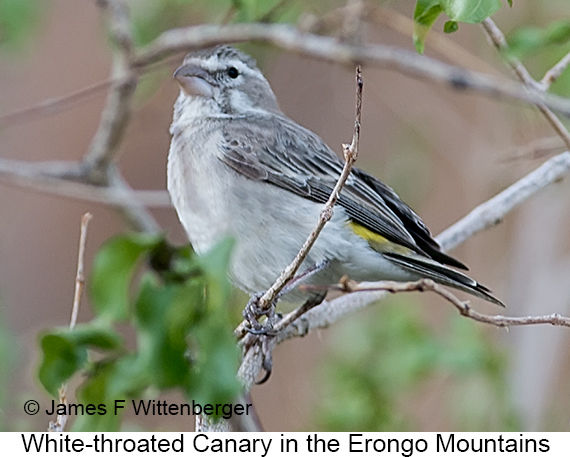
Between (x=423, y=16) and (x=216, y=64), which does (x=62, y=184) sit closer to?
(x=216, y=64)

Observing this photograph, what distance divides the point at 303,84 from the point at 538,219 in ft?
11.6

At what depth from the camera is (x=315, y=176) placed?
13.4 feet

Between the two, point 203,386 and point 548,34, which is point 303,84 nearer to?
point 548,34

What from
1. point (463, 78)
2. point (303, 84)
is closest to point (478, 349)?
point (463, 78)

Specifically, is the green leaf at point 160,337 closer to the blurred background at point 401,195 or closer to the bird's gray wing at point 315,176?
the blurred background at point 401,195

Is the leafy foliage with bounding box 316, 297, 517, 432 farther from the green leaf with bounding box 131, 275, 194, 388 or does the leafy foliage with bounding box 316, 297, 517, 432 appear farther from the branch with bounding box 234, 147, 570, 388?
the green leaf with bounding box 131, 275, 194, 388

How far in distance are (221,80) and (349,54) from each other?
1276mm

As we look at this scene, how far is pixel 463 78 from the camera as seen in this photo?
262 cm

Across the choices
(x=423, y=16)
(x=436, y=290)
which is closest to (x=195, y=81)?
(x=423, y=16)

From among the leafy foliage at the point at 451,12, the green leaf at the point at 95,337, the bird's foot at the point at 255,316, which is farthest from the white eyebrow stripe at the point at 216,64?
the green leaf at the point at 95,337

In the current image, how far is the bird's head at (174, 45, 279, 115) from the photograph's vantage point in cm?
432

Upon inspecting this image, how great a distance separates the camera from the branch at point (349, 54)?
8.63ft

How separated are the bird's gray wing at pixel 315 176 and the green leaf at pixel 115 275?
1.15m

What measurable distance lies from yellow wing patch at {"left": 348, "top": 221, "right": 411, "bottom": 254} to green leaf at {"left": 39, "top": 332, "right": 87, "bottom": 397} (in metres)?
1.62
